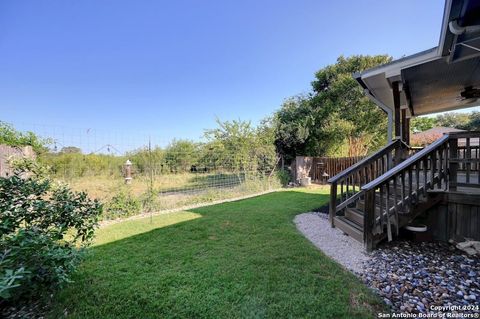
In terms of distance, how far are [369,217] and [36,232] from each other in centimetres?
386

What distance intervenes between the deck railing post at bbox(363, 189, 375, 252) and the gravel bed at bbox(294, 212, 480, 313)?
0.13m

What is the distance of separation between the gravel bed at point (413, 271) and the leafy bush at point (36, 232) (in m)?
2.94

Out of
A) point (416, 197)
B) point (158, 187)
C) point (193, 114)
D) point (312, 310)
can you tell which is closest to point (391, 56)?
point (193, 114)

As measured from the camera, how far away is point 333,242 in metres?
3.56

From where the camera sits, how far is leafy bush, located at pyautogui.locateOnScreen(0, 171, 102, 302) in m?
1.65

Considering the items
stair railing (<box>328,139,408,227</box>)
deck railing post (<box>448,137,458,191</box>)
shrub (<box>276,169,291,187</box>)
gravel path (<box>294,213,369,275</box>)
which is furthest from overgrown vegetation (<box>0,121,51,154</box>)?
shrub (<box>276,169,291,187</box>)

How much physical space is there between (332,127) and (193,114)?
7887 millimetres

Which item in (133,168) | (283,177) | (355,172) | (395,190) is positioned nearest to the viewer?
(395,190)

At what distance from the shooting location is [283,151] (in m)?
11.7

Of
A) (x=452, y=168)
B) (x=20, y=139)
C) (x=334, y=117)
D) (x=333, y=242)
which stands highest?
(x=334, y=117)

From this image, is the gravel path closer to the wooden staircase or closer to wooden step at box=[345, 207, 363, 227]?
the wooden staircase

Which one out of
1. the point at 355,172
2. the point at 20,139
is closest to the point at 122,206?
the point at 20,139

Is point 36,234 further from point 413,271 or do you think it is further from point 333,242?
point 413,271

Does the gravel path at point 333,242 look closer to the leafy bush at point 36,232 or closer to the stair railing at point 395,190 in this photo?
the stair railing at point 395,190
